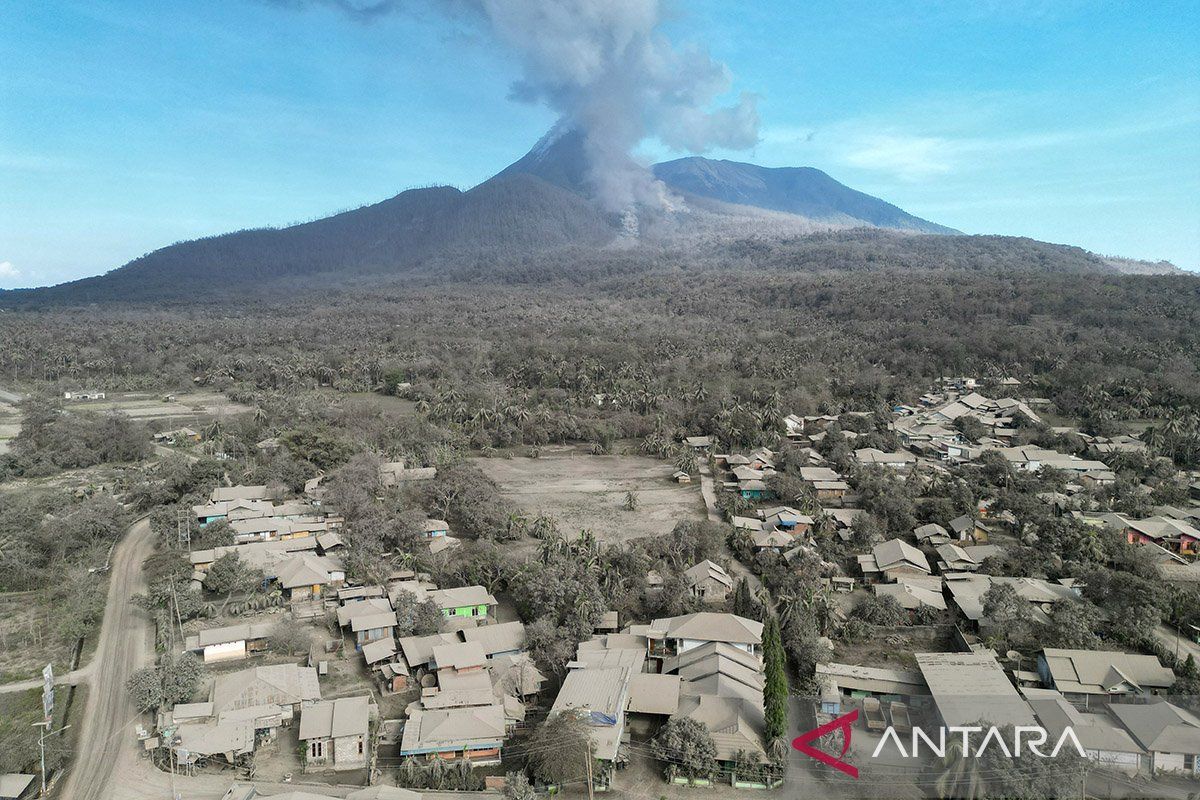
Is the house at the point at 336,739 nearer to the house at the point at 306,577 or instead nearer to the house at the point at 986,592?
the house at the point at 306,577

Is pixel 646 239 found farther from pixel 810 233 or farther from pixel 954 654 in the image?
pixel 954 654

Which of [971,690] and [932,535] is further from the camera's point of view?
[932,535]

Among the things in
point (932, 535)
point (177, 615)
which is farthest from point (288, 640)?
point (932, 535)

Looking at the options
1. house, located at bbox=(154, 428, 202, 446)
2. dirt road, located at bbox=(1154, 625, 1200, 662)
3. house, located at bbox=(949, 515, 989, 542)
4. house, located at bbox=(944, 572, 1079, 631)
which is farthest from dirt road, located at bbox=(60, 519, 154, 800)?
house, located at bbox=(949, 515, 989, 542)

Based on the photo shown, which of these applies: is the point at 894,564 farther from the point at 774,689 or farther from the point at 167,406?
the point at 167,406

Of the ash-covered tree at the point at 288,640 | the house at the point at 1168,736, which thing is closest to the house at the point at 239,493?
the ash-covered tree at the point at 288,640

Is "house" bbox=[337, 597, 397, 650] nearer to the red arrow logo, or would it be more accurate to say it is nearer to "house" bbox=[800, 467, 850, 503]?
the red arrow logo

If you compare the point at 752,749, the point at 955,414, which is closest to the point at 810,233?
the point at 955,414
